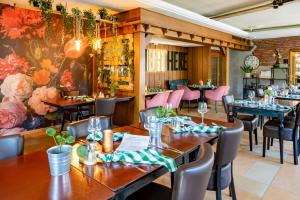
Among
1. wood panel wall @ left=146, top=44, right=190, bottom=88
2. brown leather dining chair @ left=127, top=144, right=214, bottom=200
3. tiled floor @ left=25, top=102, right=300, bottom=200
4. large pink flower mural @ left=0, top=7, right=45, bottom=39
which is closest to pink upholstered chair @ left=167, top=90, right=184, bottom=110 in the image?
tiled floor @ left=25, top=102, right=300, bottom=200

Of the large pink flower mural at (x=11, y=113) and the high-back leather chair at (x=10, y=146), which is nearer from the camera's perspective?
the high-back leather chair at (x=10, y=146)

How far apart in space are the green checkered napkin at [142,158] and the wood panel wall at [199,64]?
8.92 m

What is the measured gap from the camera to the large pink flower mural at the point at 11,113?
4719 millimetres

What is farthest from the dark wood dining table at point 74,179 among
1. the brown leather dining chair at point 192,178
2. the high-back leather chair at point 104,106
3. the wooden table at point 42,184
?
the high-back leather chair at point 104,106

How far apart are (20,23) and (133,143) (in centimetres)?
A: 434

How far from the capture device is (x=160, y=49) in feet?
30.7

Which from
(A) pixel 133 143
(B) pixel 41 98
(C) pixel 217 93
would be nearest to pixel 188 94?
(C) pixel 217 93

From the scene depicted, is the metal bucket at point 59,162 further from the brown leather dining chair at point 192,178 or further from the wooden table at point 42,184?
the brown leather dining chair at point 192,178

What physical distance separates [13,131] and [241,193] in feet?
14.7

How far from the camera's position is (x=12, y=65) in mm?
4770

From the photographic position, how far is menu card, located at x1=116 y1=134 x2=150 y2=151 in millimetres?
1758

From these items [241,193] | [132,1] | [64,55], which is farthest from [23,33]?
[241,193]

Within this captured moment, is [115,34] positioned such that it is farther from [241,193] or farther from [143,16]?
[241,193]

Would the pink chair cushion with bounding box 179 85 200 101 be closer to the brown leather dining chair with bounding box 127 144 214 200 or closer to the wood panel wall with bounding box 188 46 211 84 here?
the wood panel wall with bounding box 188 46 211 84
